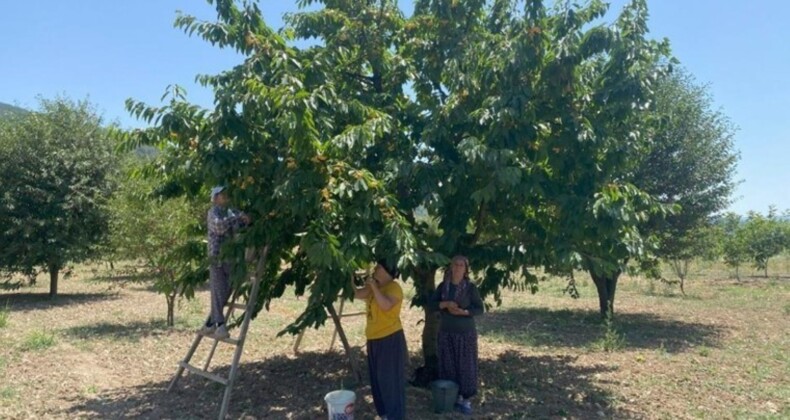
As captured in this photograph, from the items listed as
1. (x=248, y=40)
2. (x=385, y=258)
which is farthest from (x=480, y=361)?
(x=248, y=40)

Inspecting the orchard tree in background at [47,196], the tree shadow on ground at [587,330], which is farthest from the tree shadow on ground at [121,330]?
the tree shadow on ground at [587,330]

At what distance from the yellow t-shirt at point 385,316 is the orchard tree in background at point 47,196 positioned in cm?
1416

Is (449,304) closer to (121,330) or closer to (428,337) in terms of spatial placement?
(428,337)

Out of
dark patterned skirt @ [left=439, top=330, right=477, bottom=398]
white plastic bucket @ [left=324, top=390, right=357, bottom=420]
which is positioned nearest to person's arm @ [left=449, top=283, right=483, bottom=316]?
dark patterned skirt @ [left=439, top=330, right=477, bottom=398]

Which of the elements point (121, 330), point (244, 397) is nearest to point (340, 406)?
point (244, 397)

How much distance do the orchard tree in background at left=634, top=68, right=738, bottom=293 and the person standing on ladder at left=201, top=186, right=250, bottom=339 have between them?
33.6 feet

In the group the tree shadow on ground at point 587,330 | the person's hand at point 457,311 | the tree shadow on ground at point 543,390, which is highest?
the person's hand at point 457,311

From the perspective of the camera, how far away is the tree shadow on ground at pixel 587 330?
1159 cm

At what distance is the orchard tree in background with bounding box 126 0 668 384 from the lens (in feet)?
17.8

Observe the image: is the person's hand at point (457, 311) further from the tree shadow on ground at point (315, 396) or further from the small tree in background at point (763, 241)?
the small tree in background at point (763, 241)

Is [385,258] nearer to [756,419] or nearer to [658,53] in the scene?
[658,53]

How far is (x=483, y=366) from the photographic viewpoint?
9.01m

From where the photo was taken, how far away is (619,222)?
5.73 m

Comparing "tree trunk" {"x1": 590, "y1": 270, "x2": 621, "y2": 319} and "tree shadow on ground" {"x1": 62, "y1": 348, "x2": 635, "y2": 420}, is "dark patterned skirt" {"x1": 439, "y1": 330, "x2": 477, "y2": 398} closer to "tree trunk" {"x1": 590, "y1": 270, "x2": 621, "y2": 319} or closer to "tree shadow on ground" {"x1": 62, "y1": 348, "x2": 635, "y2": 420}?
"tree shadow on ground" {"x1": 62, "y1": 348, "x2": 635, "y2": 420}
